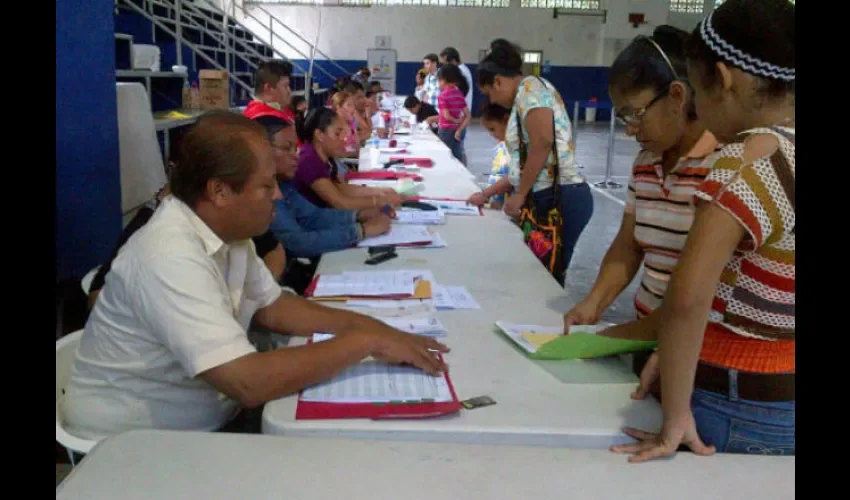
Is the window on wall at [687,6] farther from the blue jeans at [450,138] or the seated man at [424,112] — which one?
the blue jeans at [450,138]

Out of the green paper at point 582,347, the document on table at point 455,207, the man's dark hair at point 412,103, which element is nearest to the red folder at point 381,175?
the document on table at point 455,207

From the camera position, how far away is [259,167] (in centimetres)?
137

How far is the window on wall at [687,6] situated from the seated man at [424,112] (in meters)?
10.8

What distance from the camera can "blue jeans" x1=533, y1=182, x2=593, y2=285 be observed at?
10.3 ft

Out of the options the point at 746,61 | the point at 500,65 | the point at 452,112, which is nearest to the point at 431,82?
the point at 452,112

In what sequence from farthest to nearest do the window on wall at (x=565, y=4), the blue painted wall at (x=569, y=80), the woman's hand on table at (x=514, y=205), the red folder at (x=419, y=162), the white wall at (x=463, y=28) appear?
the blue painted wall at (x=569, y=80) < the window on wall at (x=565, y=4) < the white wall at (x=463, y=28) < the red folder at (x=419, y=162) < the woman's hand on table at (x=514, y=205)

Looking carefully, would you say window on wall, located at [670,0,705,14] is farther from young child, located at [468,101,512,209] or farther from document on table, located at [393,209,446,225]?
document on table, located at [393,209,446,225]

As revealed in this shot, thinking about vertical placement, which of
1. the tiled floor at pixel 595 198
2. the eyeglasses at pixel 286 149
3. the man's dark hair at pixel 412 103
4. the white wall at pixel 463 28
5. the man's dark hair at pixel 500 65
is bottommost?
the tiled floor at pixel 595 198

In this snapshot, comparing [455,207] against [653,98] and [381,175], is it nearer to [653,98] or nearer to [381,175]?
[381,175]

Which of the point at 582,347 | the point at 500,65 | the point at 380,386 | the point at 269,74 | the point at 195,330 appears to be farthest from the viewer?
the point at 269,74

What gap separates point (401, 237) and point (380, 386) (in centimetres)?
130

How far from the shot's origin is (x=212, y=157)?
1335 millimetres

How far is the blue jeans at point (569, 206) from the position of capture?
10.3 ft
